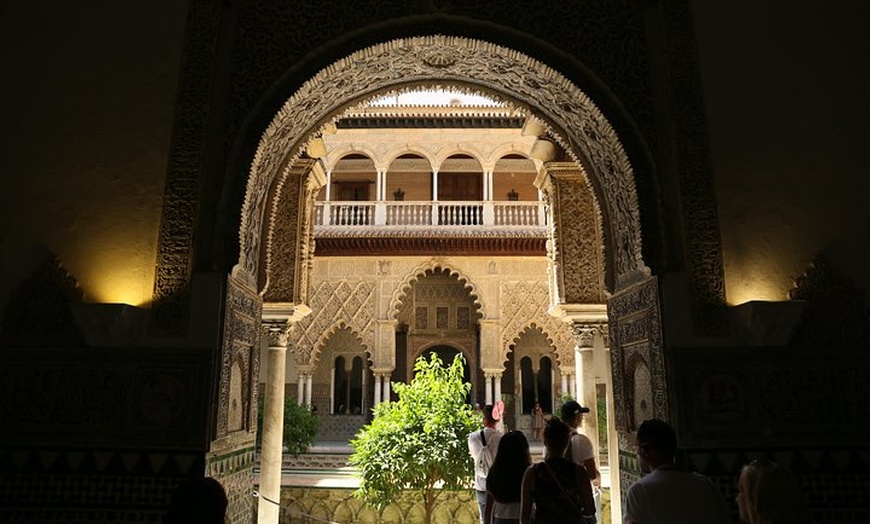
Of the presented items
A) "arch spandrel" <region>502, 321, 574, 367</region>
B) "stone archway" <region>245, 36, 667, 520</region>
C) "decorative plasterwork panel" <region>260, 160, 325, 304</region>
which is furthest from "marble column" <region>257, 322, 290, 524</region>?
"arch spandrel" <region>502, 321, 574, 367</region>

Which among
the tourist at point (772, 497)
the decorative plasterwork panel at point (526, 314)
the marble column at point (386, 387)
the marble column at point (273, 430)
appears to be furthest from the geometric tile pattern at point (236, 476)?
the decorative plasterwork panel at point (526, 314)

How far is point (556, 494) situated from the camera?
2094mm

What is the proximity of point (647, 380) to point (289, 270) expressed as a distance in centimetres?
310

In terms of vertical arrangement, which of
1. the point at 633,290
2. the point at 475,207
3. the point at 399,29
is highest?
the point at 475,207

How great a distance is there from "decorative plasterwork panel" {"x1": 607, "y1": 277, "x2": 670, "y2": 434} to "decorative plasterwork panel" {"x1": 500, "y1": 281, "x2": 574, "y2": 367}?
7.52 m

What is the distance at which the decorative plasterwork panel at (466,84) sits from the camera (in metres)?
3.04

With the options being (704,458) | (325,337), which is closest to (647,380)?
(704,458)

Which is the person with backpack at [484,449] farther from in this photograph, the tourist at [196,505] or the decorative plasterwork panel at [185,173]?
the tourist at [196,505]

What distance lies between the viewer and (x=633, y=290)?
3.11 meters

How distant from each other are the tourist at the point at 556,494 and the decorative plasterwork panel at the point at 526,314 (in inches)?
349

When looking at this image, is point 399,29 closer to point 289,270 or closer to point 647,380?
point 647,380

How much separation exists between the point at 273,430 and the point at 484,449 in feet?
6.92

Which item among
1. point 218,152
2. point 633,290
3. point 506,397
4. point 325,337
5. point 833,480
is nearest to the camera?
point 833,480

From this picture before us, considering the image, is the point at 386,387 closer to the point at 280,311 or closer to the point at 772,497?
the point at 280,311
